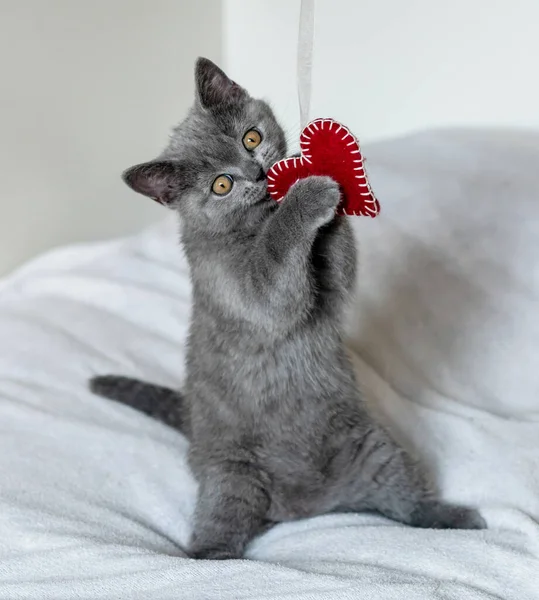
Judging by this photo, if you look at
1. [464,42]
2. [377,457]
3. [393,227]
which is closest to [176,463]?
[377,457]

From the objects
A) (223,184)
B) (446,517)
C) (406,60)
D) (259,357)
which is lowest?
(446,517)

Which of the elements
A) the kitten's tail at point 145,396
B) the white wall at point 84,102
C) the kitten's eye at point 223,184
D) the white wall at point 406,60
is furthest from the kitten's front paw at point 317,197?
the white wall at point 84,102

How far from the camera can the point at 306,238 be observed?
95 cm

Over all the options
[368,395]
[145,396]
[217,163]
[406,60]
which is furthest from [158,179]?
[406,60]

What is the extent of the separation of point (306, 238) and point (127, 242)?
1124 millimetres

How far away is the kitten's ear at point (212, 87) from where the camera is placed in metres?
1.07

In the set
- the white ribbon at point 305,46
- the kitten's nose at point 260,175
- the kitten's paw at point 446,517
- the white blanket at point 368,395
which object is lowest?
the kitten's paw at point 446,517

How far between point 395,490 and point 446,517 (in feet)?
0.30

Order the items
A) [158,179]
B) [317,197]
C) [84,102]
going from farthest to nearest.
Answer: [84,102] → [158,179] → [317,197]

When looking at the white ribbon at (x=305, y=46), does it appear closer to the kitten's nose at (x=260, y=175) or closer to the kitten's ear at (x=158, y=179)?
the kitten's nose at (x=260, y=175)

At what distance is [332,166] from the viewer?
3.10ft

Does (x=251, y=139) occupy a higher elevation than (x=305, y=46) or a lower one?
lower

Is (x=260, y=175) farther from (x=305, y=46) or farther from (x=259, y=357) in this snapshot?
(x=259, y=357)

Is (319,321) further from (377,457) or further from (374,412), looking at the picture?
(374,412)
